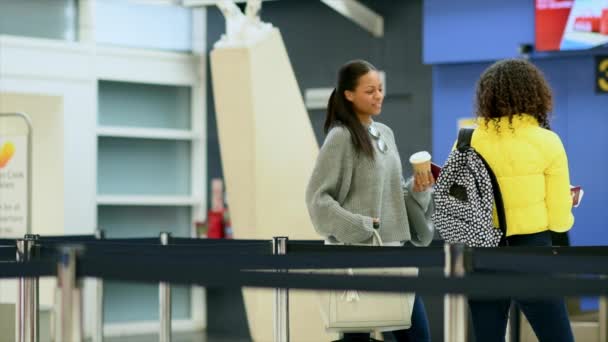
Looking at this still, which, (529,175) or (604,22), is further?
(604,22)

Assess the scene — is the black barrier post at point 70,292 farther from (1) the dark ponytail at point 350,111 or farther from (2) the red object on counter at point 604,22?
(2) the red object on counter at point 604,22

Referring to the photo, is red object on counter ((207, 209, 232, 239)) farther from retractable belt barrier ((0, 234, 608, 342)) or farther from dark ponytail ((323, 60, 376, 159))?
retractable belt barrier ((0, 234, 608, 342))

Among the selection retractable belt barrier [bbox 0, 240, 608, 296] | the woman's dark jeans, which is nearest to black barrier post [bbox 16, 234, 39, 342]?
retractable belt barrier [bbox 0, 240, 608, 296]

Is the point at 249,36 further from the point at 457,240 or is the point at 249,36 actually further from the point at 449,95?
the point at 457,240

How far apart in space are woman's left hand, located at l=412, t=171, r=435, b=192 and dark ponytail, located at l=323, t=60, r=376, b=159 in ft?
0.78

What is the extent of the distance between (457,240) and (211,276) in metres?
1.41

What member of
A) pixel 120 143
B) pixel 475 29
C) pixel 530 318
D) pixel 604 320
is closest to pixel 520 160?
pixel 530 318

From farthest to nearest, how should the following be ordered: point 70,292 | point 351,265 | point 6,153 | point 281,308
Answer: point 6,153 → point 281,308 → point 351,265 → point 70,292

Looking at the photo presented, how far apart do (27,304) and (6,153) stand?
5.25 meters

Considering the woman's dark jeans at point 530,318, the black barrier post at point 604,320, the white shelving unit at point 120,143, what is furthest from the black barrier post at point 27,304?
the white shelving unit at point 120,143

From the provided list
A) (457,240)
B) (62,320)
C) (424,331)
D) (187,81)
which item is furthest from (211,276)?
(187,81)

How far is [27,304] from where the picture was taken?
17.3 feet

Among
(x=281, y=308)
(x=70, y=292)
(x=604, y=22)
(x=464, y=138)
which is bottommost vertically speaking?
(x=281, y=308)

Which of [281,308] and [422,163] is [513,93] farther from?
[281,308]
